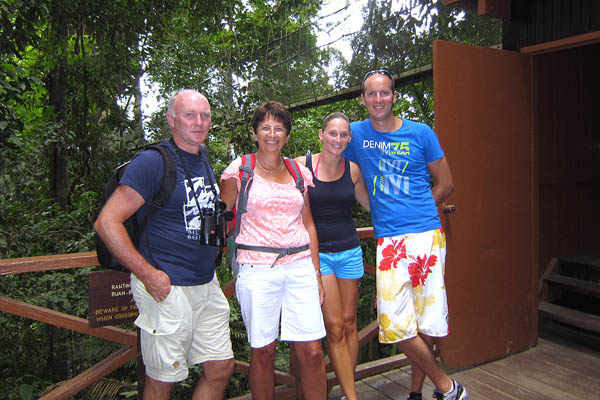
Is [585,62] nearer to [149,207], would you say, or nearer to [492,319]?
[492,319]

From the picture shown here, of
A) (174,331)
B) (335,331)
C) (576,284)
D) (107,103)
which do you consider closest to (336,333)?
(335,331)

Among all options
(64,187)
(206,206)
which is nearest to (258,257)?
(206,206)

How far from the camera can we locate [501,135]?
3.75 m

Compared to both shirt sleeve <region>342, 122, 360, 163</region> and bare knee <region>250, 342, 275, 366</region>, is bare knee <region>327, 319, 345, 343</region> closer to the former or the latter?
bare knee <region>250, 342, 275, 366</region>

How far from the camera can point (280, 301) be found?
2.30 meters

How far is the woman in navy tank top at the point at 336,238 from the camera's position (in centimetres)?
255

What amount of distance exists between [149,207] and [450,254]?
7.69ft

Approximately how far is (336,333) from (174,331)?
943 mm

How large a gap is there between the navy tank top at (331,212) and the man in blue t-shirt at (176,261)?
0.61 metres

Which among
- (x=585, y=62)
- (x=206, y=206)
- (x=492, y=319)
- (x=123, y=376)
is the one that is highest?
(x=585, y=62)

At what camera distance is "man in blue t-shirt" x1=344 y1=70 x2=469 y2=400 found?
2.59m

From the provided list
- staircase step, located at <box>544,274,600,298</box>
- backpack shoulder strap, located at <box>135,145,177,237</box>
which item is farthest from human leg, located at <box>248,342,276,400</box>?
staircase step, located at <box>544,274,600,298</box>

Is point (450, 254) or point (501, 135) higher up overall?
point (501, 135)

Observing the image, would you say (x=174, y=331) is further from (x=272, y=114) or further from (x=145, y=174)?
(x=272, y=114)
